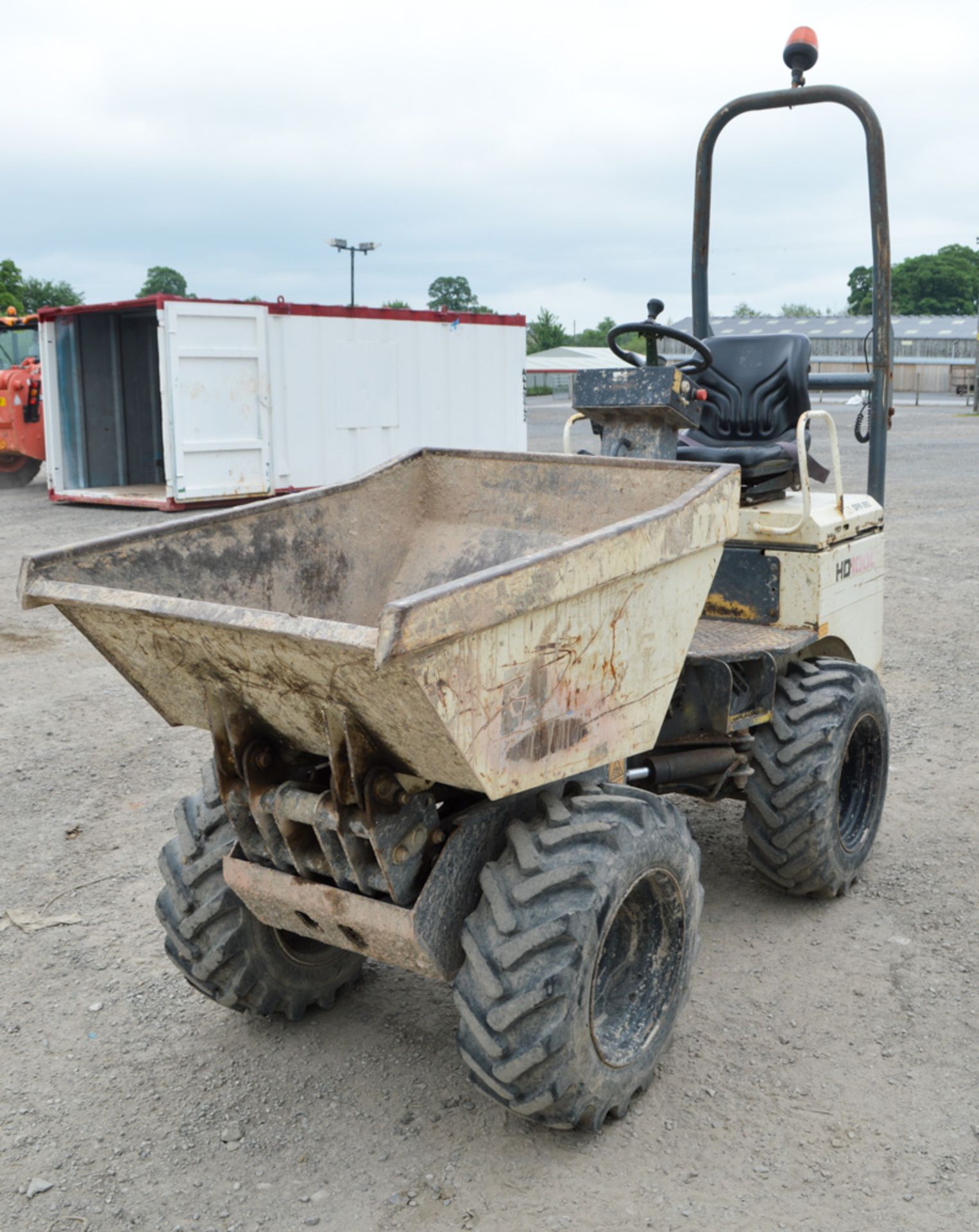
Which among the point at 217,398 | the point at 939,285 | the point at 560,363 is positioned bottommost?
the point at 217,398

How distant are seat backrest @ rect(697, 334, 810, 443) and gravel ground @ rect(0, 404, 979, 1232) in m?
1.65

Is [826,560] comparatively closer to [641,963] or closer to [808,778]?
[808,778]

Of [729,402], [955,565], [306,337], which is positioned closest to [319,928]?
[729,402]

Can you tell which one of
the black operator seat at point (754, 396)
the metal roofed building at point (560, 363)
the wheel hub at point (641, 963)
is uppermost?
the metal roofed building at point (560, 363)

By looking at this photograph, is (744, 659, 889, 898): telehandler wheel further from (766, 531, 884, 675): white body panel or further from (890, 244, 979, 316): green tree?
(890, 244, 979, 316): green tree

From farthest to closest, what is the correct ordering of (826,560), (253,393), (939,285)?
(939,285) → (253,393) → (826,560)

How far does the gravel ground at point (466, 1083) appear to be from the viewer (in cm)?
296

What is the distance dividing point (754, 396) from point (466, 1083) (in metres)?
2.87

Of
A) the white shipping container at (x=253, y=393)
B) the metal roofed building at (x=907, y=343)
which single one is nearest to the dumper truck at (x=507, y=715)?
the white shipping container at (x=253, y=393)

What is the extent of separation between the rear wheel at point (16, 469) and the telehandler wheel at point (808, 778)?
1592 centimetres

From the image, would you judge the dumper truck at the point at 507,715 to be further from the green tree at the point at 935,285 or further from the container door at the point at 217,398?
the green tree at the point at 935,285

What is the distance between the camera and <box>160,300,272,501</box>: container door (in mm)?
13914

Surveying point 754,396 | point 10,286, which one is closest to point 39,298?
point 10,286

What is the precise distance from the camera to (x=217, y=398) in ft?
47.0
